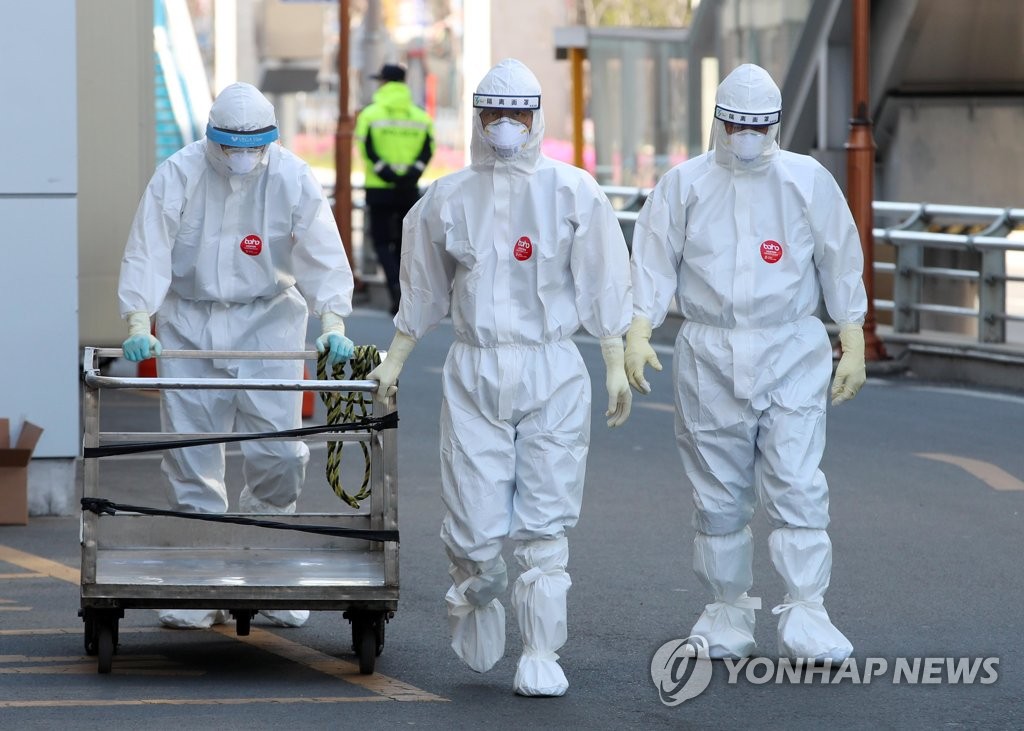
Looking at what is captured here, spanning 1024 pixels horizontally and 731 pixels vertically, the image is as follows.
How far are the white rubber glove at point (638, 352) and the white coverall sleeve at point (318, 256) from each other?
3.16 ft

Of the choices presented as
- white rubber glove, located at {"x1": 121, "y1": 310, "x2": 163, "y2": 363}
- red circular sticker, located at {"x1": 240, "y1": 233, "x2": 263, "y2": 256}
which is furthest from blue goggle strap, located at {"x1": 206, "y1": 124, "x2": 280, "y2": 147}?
white rubber glove, located at {"x1": 121, "y1": 310, "x2": 163, "y2": 363}

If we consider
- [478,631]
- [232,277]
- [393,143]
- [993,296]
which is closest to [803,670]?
[478,631]

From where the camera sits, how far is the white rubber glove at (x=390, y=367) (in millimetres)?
6258

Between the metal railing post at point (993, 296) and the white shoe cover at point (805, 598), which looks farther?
the metal railing post at point (993, 296)

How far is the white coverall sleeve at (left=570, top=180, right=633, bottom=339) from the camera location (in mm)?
6098

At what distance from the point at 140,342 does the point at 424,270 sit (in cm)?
95

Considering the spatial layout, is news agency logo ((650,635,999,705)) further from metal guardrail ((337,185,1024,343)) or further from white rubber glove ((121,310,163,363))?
metal guardrail ((337,185,1024,343))

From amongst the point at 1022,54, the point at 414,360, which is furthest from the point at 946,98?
the point at 414,360

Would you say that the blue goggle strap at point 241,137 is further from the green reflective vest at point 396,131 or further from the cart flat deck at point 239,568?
the green reflective vest at point 396,131

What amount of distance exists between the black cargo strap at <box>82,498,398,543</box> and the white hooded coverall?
0.24 m

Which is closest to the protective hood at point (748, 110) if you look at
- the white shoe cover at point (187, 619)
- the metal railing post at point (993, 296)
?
the white shoe cover at point (187, 619)

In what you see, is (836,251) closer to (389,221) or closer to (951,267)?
(951,267)

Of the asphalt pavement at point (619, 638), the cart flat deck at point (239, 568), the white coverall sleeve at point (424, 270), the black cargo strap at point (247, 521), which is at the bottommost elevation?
the asphalt pavement at point (619, 638)

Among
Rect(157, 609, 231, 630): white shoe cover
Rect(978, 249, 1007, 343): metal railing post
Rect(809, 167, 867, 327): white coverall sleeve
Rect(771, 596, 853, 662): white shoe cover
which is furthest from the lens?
Rect(978, 249, 1007, 343): metal railing post
